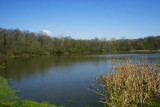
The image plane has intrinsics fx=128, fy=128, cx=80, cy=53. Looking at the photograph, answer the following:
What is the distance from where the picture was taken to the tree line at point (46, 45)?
58969 mm

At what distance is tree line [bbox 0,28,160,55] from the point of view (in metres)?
59.0

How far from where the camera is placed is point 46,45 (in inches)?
3216

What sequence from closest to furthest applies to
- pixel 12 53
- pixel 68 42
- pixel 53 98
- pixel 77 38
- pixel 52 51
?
pixel 53 98, pixel 12 53, pixel 52 51, pixel 68 42, pixel 77 38

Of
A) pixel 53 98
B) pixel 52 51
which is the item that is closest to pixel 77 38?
pixel 52 51

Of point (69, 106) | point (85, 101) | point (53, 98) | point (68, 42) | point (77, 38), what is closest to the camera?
point (69, 106)

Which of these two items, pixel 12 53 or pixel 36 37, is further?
pixel 36 37

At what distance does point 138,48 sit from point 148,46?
731 cm

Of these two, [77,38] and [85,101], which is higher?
[77,38]

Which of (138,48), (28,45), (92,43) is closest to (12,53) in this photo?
(28,45)

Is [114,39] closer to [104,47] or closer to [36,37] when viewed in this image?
[104,47]

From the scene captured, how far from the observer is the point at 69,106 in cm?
788

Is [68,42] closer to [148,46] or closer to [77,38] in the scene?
[77,38]

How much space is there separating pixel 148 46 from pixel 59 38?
6957 centimetres

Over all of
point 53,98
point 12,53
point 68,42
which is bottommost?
point 53,98
